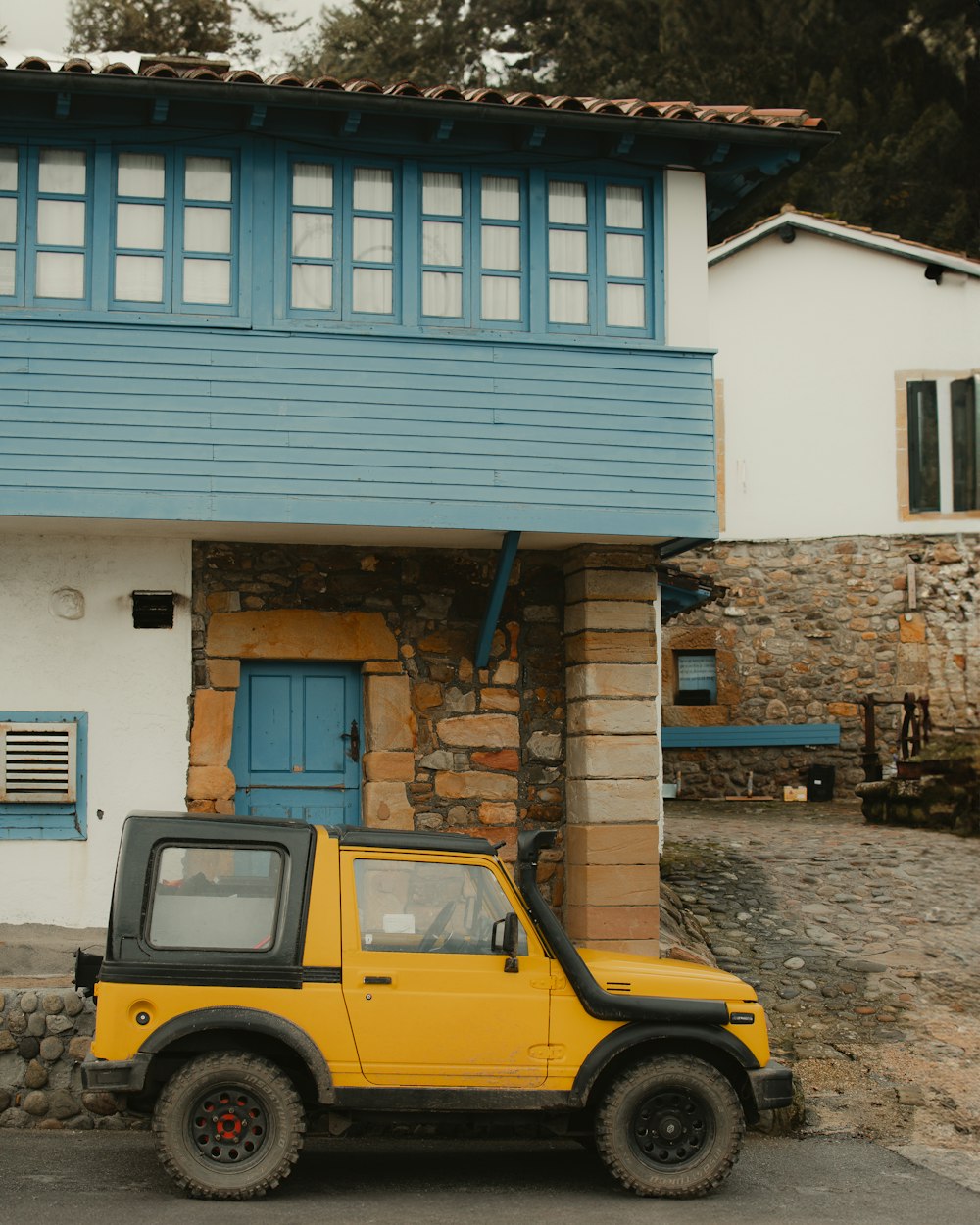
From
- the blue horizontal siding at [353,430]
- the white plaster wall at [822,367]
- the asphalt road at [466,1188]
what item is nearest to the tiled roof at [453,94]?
the blue horizontal siding at [353,430]

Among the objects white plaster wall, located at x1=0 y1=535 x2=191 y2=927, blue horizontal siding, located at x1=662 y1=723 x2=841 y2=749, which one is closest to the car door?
white plaster wall, located at x1=0 y1=535 x2=191 y2=927

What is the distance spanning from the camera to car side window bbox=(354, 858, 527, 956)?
6773 mm

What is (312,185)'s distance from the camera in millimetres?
9766

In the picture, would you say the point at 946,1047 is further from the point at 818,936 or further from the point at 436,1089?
the point at 436,1089

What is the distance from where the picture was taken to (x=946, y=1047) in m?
9.38

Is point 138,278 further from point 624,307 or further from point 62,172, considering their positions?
point 624,307

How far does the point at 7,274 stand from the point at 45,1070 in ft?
15.6

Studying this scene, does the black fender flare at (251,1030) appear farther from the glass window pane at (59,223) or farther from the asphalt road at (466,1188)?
the glass window pane at (59,223)

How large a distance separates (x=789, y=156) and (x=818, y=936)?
5.66 meters

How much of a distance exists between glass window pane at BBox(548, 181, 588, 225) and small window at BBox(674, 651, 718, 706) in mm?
10988

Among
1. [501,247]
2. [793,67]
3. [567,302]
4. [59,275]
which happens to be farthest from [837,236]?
[59,275]

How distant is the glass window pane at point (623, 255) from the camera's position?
399 inches

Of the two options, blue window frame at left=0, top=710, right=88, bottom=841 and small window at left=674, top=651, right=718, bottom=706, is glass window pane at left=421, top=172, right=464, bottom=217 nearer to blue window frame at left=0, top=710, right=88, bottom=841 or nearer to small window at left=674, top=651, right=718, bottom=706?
blue window frame at left=0, top=710, right=88, bottom=841

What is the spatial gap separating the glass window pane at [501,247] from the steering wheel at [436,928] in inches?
187
